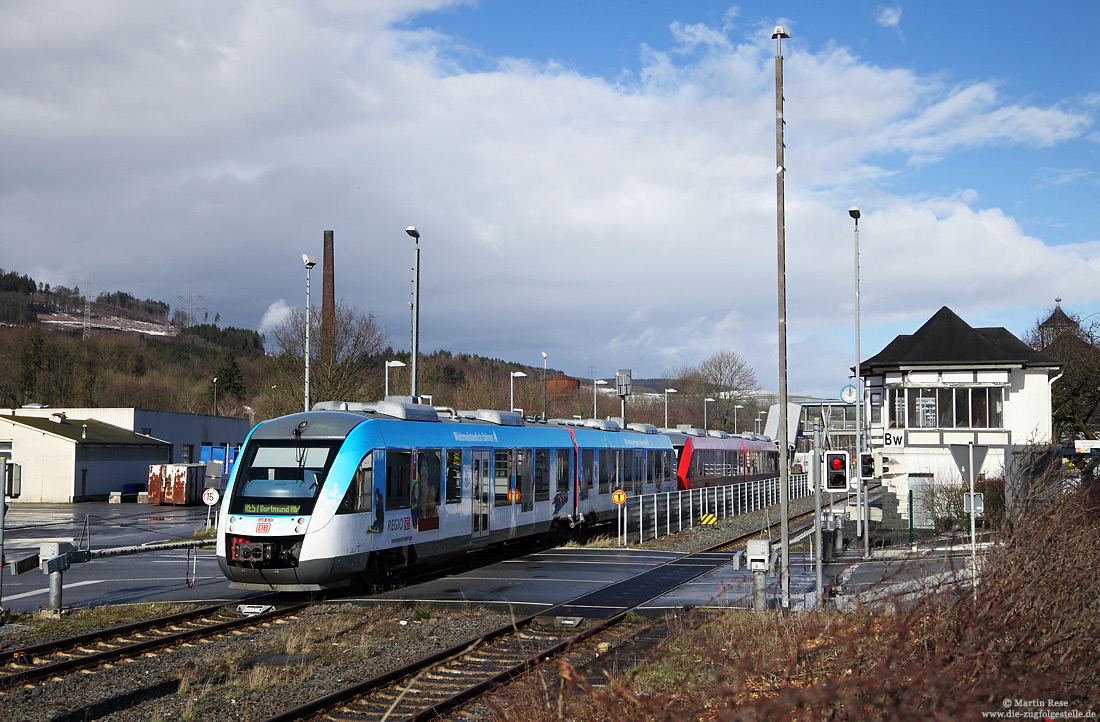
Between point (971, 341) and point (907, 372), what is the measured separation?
2947mm

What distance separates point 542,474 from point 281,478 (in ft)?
29.8

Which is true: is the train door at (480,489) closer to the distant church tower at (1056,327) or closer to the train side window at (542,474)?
the train side window at (542,474)

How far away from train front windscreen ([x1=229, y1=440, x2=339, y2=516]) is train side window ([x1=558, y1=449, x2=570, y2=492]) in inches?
387

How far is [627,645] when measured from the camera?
39.5 feet

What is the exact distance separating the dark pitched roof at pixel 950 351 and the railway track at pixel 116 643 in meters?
28.9

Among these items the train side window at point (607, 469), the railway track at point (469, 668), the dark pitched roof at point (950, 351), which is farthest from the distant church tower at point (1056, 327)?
the railway track at point (469, 668)

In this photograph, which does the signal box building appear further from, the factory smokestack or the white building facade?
the white building facade

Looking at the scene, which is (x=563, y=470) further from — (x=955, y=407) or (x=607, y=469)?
(x=955, y=407)

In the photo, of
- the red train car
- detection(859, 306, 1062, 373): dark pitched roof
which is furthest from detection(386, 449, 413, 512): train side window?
detection(859, 306, 1062, 373): dark pitched roof

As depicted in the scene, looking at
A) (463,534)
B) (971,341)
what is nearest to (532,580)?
(463,534)

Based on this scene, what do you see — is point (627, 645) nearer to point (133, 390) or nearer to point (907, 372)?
point (907, 372)

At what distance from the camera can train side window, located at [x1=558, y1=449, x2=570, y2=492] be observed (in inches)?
969

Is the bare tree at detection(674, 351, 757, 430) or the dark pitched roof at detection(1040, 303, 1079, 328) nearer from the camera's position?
the dark pitched roof at detection(1040, 303, 1079, 328)

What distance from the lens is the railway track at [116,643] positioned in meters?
10.7
